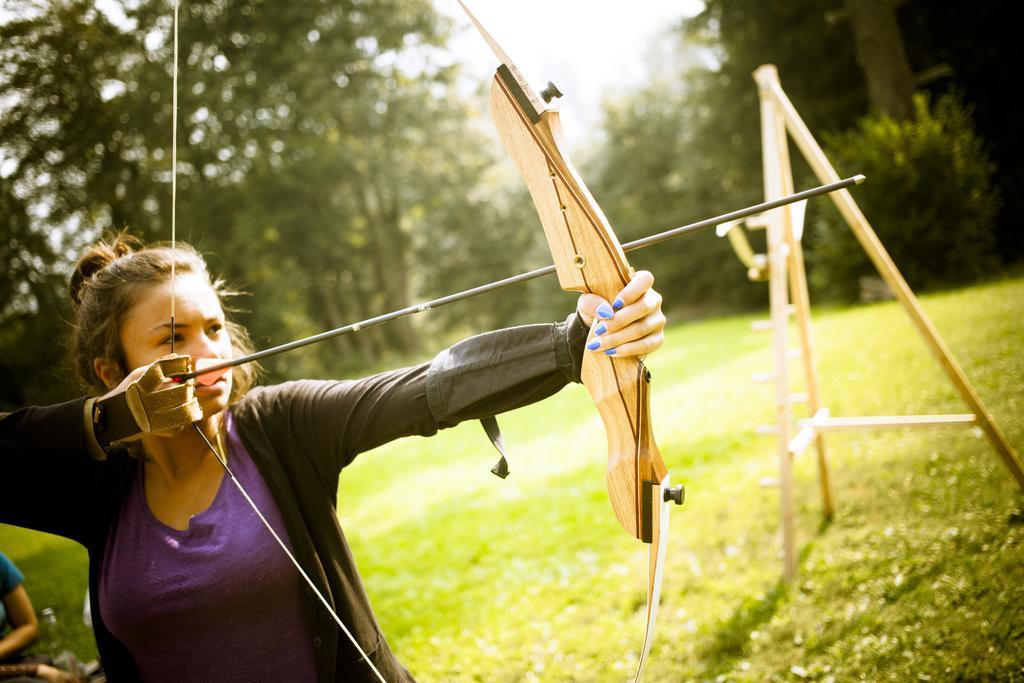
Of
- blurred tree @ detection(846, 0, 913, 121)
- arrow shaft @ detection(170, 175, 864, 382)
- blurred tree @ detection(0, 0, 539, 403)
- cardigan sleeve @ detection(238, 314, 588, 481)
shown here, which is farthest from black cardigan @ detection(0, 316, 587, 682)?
blurred tree @ detection(846, 0, 913, 121)

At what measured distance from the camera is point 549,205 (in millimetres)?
1243

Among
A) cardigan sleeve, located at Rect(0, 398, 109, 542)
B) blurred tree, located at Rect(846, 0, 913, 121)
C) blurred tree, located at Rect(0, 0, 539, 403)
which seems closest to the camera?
cardigan sleeve, located at Rect(0, 398, 109, 542)

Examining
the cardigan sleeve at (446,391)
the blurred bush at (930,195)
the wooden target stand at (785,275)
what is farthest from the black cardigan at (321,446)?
the blurred bush at (930,195)

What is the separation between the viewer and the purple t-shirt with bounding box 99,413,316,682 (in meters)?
1.30

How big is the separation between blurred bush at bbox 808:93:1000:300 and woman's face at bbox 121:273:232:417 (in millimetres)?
9436

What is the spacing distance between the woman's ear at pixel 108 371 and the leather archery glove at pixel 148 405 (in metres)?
0.23

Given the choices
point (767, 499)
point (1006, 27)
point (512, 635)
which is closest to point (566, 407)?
point (767, 499)

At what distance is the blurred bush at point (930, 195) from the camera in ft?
26.7

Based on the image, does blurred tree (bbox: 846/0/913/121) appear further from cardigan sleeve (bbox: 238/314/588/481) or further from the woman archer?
the woman archer

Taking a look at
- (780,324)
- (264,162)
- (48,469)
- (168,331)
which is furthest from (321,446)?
(264,162)

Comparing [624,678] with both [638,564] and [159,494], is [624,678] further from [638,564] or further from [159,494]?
[159,494]

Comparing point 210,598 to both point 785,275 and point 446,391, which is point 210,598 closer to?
point 446,391

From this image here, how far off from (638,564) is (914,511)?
4.53ft

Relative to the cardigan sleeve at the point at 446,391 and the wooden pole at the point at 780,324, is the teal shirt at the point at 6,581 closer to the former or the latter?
the cardigan sleeve at the point at 446,391
